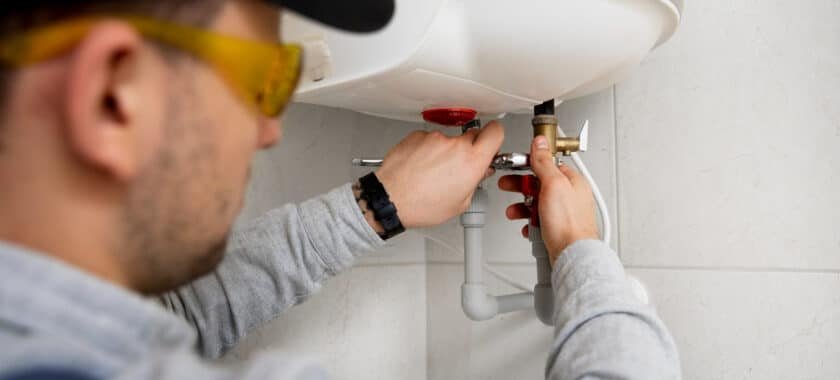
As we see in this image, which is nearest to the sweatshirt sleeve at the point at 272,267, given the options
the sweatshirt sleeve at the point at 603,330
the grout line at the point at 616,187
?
the sweatshirt sleeve at the point at 603,330

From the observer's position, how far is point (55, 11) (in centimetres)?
36

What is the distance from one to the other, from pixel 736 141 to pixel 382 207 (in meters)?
0.47

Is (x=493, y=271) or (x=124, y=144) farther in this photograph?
(x=493, y=271)

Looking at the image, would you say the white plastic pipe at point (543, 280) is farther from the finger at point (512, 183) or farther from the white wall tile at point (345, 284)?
the white wall tile at point (345, 284)

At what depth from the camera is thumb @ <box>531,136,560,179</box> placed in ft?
2.53

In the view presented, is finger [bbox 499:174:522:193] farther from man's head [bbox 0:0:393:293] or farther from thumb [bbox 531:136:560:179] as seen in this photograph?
man's head [bbox 0:0:393:293]

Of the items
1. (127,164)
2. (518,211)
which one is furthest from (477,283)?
(127,164)

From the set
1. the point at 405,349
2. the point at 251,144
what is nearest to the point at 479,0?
the point at 251,144

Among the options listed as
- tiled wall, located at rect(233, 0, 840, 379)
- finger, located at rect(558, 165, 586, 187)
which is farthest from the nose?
tiled wall, located at rect(233, 0, 840, 379)

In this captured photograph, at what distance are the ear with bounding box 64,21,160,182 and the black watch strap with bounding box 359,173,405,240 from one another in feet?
1.37

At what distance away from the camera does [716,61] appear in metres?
0.88

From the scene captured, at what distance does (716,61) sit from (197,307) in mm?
727

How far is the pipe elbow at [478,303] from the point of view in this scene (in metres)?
0.92

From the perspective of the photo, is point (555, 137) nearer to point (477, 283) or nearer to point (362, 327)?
point (477, 283)
